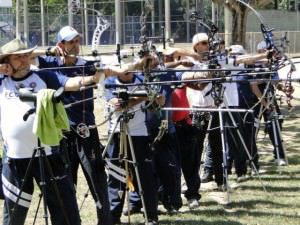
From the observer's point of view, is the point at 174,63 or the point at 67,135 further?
the point at 174,63

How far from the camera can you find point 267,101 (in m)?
8.95

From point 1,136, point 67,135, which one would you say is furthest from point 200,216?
point 1,136

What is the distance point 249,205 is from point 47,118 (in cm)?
354

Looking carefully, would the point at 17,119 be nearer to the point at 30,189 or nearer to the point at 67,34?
the point at 30,189

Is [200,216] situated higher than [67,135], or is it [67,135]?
[67,135]

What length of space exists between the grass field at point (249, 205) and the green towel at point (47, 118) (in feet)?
7.92

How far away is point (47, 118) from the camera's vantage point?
4.16 m

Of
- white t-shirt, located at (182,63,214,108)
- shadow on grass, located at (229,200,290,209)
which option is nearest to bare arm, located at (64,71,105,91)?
white t-shirt, located at (182,63,214,108)

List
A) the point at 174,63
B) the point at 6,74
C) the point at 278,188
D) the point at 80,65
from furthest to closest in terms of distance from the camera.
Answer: the point at 278,188, the point at 174,63, the point at 80,65, the point at 6,74

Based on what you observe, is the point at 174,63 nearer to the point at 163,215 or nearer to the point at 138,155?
the point at 138,155

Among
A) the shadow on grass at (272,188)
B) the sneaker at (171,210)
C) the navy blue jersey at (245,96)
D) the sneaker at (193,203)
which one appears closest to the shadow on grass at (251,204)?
the sneaker at (193,203)

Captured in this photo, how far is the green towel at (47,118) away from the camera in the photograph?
4.12m

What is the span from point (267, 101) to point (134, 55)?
3967 millimetres

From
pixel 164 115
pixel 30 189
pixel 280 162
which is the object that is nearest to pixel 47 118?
pixel 30 189
